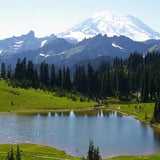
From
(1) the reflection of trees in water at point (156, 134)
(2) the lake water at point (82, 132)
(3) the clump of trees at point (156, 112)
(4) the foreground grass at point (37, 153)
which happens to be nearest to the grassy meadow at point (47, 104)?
(3) the clump of trees at point (156, 112)

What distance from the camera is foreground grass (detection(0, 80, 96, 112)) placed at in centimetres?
17112

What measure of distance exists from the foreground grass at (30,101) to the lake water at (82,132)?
14.1m

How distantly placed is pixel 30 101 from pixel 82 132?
62819mm

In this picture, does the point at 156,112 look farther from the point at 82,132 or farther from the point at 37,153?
the point at 37,153

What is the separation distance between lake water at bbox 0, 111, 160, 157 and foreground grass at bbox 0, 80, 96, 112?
14075 millimetres

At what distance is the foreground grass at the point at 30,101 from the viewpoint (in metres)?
171

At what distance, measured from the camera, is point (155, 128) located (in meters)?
126

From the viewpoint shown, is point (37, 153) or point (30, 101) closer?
point (37, 153)

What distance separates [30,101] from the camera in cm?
17700

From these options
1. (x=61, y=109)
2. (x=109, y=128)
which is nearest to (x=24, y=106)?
(x=61, y=109)

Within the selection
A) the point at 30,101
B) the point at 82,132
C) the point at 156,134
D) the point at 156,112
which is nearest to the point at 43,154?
the point at 82,132

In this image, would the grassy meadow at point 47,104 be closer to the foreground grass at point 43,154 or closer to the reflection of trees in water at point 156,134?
the reflection of trees in water at point 156,134

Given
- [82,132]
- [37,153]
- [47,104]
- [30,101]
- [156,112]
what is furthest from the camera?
[30,101]

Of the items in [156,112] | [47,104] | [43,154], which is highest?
[47,104]
